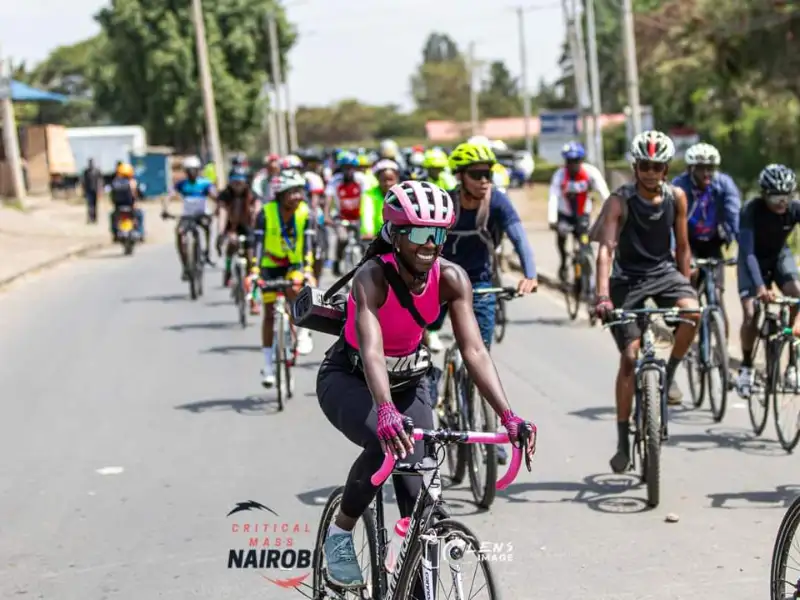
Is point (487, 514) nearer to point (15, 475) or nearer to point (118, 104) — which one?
point (15, 475)

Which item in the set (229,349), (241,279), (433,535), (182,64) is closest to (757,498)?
(433,535)

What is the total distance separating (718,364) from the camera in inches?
416

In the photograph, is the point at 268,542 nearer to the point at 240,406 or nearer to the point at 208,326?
the point at 240,406

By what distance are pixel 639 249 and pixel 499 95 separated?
16395cm

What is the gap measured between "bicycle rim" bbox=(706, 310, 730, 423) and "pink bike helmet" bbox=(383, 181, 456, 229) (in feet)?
18.0

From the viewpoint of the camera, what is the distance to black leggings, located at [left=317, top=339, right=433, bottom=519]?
17.6 ft

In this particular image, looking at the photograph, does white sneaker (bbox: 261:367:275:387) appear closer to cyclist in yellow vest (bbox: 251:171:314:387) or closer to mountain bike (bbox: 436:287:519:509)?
cyclist in yellow vest (bbox: 251:171:314:387)

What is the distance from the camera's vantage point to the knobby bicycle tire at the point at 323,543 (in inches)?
216

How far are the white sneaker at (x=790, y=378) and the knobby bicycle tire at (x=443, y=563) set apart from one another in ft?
16.3

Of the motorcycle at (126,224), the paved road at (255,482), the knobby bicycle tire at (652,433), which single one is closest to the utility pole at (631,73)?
the motorcycle at (126,224)

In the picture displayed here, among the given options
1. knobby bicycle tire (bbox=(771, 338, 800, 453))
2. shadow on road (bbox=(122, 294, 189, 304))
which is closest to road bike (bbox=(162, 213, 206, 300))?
shadow on road (bbox=(122, 294, 189, 304))

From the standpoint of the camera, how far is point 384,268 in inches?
215

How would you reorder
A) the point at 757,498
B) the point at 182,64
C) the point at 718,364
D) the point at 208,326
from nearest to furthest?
the point at 757,498 → the point at 718,364 → the point at 208,326 → the point at 182,64

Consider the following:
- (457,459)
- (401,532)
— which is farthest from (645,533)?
(401,532)
